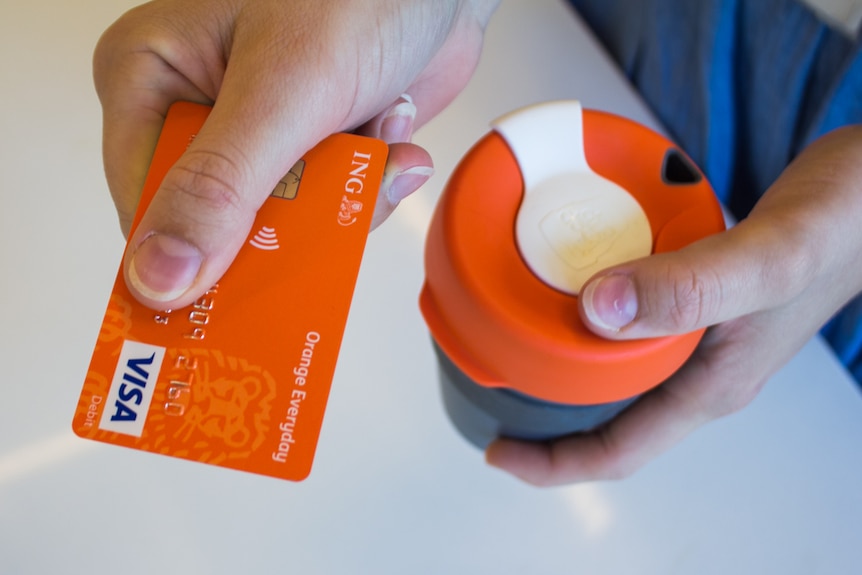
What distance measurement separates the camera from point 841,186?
41cm

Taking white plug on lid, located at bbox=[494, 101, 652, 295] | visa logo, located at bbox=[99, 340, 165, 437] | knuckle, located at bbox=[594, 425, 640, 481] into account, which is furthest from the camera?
knuckle, located at bbox=[594, 425, 640, 481]

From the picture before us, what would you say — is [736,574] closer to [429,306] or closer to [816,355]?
[816,355]

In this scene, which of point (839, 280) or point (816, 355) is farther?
point (816, 355)

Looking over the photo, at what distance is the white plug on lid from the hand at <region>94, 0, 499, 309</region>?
7 centimetres

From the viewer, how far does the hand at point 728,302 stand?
355 mm

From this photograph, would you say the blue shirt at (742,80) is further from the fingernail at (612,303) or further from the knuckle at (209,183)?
the knuckle at (209,183)

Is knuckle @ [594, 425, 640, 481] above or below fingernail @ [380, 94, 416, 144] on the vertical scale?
below

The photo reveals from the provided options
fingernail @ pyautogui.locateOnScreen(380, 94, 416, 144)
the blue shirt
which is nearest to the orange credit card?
fingernail @ pyautogui.locateOnScreen(380, 94, 416, 144)

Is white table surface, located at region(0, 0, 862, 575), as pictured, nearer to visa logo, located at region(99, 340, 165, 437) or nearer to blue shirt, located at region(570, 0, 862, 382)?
blue shirt, located at region(570, 0, 862, 382)

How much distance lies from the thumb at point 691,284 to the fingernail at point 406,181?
0.11 metres

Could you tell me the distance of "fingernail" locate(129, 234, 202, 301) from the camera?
0.29 m

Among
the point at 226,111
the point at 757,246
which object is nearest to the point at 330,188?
the point at 226,111

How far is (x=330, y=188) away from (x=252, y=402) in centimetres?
11

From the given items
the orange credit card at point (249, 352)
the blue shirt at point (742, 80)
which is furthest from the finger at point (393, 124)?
the blue shirt at point (742, 80)
